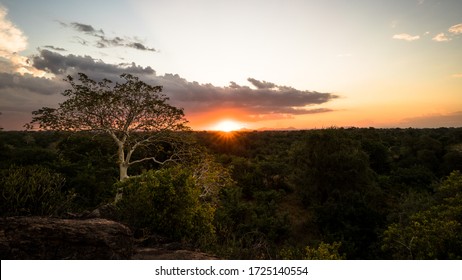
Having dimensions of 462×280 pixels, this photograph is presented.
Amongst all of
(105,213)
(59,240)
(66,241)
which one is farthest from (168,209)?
(59,240)

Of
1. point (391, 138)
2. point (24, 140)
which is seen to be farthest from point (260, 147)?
point (24, 140)

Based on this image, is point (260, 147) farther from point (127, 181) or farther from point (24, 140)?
point (127, 181)

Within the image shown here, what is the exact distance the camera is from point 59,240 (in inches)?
257

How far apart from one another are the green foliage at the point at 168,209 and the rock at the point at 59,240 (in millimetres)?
2020

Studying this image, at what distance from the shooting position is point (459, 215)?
36.9 ft

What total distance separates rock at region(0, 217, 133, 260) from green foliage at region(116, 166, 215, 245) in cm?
202

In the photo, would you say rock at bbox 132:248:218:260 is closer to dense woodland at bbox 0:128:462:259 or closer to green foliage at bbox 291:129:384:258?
dense woodland at bbox 0:128:462:259

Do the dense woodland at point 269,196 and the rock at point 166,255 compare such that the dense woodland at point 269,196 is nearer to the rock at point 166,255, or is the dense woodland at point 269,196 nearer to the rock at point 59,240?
Result: the rock at point 166,255

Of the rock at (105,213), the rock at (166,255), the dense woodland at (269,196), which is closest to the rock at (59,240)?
the rock at (166,255)

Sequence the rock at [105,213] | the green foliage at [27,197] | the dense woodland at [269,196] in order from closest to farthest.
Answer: the green foliage at [27,197], the rock at [105,213], the dense woodland at [269,196]

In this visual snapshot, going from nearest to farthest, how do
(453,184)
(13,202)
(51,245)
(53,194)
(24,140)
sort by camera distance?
1. (51,245)
2. (13,202)
3. (53,194)
4. (453,184)
5. (24,140)

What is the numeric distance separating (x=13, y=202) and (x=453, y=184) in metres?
17.4

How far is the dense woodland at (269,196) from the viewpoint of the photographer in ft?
30.6

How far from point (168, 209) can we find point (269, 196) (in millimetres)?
24271
